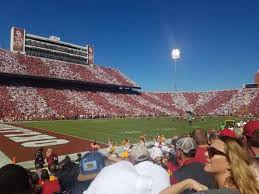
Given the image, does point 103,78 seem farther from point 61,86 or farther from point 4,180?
point 4,180

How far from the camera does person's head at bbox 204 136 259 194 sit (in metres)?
2.49

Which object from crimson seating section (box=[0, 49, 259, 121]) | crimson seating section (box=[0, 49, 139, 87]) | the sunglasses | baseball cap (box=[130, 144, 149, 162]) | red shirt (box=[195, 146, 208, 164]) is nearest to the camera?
the sunglasses

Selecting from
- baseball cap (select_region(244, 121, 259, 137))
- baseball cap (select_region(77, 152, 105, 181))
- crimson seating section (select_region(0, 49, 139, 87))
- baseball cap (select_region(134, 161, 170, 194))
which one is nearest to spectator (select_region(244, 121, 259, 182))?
baseball cap (select_region(244, 121, 259, 137))

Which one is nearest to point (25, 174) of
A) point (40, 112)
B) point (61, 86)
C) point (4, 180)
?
point (4, 180)

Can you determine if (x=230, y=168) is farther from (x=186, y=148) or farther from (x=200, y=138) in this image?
(x=200, y=138)

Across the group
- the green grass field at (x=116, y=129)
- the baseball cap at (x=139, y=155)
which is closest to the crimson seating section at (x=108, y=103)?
the green grass field at (x=116, y=129)

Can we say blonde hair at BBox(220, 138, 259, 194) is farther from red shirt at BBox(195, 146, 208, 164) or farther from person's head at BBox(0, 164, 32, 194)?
red shirt at BBox(195, 146, 208, 164)

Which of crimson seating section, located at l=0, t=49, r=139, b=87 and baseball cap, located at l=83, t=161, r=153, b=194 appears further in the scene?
crimson seating section, located at l=0, t=49, r=139, b=87

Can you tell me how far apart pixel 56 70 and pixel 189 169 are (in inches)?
2791

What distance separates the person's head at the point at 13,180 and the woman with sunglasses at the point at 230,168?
111 cm

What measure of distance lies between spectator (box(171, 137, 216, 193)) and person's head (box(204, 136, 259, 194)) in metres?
0.91

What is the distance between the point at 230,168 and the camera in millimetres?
2621

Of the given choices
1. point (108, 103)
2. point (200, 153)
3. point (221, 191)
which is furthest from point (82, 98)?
point (221, 191)

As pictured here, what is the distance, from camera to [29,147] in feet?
71.2
